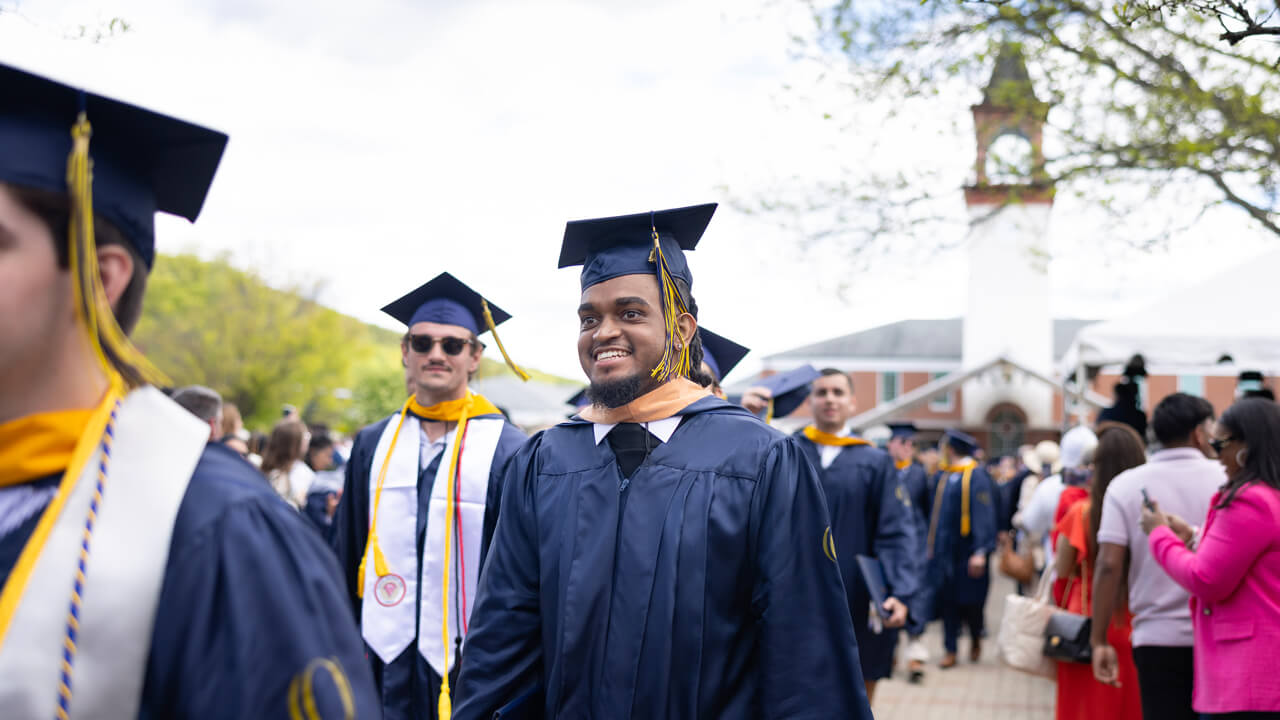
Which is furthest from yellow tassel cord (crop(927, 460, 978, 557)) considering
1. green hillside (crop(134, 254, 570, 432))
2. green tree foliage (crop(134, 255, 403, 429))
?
green tree foliage (crop(134, 255, 403, 429))

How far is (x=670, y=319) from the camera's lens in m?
2.83

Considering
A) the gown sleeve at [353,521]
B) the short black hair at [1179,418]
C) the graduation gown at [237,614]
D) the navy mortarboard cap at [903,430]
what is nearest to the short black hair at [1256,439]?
the short black hair at [1179,418]

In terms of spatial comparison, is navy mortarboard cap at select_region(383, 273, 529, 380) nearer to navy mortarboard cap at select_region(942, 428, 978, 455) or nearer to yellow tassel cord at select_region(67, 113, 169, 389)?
yellow tassel cord at select_region(67, 113, 169, 389)

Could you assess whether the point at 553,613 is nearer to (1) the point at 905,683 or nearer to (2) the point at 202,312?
(1) the point at 905,683

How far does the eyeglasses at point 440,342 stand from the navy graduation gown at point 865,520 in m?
2.35

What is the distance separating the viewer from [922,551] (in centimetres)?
906

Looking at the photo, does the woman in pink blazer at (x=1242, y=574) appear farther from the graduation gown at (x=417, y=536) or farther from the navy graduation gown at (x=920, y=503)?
the navy graduation gown at (x=920, y=503)

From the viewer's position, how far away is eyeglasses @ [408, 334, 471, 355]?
423 cm

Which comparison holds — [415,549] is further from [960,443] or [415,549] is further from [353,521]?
[960,443]

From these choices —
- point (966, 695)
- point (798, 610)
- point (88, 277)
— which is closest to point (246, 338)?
point (966, 695)

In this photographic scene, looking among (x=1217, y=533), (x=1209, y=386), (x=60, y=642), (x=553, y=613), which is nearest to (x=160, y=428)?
(x=60, y=642)

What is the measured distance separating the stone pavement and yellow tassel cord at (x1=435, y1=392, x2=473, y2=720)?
4.96 metres

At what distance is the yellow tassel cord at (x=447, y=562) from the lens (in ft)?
11.8

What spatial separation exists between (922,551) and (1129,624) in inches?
170
